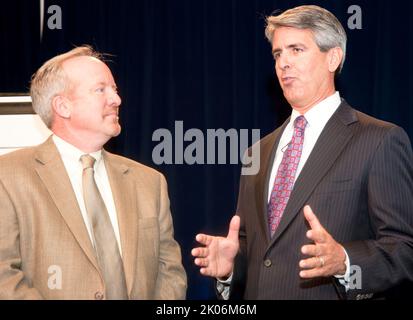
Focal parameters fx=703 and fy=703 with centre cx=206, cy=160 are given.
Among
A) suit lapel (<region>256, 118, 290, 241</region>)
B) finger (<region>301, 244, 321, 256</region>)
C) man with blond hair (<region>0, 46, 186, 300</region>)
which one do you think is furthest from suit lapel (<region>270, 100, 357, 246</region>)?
man with blond hair (<region>0, 46, 186, 300</region>)

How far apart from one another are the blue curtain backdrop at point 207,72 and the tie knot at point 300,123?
1.41 metres

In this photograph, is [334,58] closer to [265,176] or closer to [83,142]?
[265,176]

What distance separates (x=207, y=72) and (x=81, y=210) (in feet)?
6.79

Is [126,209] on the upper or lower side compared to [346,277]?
upper

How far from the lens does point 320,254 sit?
7.36 feet

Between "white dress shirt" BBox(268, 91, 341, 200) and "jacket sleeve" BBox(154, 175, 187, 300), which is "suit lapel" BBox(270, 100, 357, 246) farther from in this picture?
"jacket sleeve" BBox(154, 175, 187, 300)

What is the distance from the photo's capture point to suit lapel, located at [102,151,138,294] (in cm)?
257

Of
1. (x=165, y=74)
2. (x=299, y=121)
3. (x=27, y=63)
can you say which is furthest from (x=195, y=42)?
(x=299, y=121)

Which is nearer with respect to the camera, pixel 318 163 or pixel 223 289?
pixel 318 163

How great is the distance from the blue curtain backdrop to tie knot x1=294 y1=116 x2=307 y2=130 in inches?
55.5

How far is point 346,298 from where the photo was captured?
2445 millimetres

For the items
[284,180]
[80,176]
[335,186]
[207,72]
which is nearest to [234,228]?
[284,180]

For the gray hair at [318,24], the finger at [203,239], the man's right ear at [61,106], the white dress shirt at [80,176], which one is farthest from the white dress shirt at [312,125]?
Result: the man's right ear at [61,106]

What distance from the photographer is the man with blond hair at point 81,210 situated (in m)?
2.48
